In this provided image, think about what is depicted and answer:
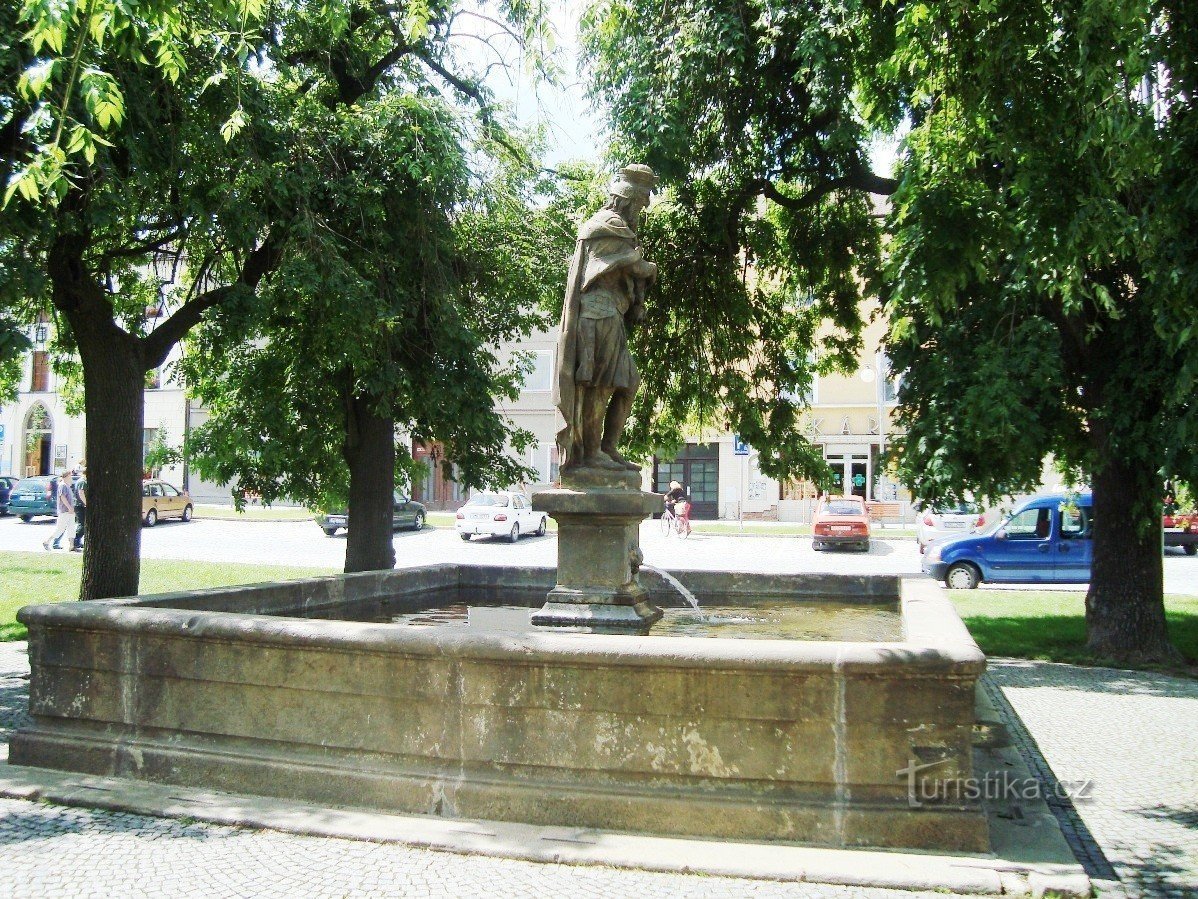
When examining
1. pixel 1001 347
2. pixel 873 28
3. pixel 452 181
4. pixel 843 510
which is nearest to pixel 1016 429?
pixel 1001 347

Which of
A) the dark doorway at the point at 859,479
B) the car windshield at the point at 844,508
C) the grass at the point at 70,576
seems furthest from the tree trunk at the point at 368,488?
the dark doorway at the point at 859,479

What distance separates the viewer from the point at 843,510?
27.8 metres

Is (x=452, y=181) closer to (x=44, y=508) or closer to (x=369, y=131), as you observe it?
(x=369, y=131)

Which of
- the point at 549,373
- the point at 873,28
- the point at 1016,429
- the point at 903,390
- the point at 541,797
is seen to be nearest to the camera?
the point at 541,797

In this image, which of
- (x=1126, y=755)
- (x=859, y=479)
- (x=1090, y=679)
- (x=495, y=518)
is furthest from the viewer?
(x=859, y=479)

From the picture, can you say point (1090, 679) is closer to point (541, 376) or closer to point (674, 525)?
point (674, 525)

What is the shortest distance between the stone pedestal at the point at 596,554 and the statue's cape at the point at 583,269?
379 millimetres

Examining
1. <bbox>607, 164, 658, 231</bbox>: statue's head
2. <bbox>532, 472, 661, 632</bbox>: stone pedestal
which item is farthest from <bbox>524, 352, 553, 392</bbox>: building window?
<bbox>532, 472, 661, 632</bbox>: stone pedestal

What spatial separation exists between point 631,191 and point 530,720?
11.4 ft

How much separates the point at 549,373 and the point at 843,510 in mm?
22455

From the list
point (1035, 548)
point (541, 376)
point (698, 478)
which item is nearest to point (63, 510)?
point (1035, 548)

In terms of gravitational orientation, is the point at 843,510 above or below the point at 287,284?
below

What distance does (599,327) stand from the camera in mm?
6656

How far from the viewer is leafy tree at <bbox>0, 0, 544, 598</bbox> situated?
26.1 ft
